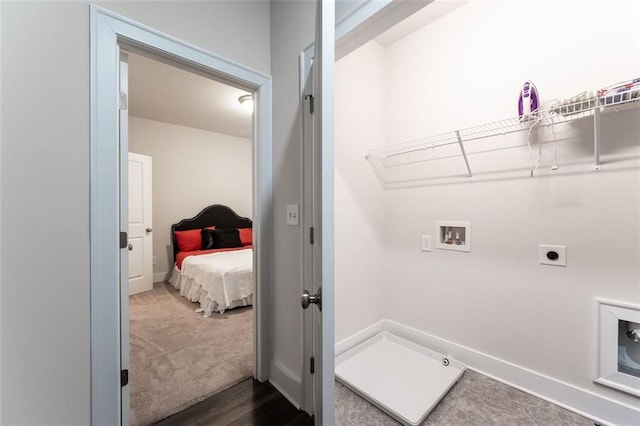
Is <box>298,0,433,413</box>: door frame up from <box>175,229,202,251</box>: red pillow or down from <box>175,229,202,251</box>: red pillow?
up

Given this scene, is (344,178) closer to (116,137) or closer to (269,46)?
(269,46)

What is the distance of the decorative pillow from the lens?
4.40 m

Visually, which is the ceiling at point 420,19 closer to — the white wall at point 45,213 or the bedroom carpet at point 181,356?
the white wall at point 45,213

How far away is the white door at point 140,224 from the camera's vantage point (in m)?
3.68

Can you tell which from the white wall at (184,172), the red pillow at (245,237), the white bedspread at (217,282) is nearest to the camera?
the white bedspread at (217,282)

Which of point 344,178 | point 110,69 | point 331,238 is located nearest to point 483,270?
point 344,178

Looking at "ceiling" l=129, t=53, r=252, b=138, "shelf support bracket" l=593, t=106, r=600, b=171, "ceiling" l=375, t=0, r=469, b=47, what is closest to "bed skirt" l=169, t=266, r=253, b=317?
"ceiling" l=129, t=53, r=252, b=138

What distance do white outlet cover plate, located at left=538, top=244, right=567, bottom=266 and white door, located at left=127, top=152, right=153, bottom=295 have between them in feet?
15.0

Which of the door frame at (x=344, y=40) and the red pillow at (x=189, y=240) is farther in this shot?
the red pillow at (x=189, y=240)

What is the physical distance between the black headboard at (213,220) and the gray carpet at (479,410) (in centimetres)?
363

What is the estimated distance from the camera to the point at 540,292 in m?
1.65

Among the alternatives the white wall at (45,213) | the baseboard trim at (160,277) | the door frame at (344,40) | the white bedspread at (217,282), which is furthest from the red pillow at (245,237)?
the white wall at (45,213)

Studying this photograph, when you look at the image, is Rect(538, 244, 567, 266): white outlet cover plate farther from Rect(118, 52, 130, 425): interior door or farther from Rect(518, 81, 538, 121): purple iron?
Rect(118, 52, 130, 425): interior door

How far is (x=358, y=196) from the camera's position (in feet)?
7.31
